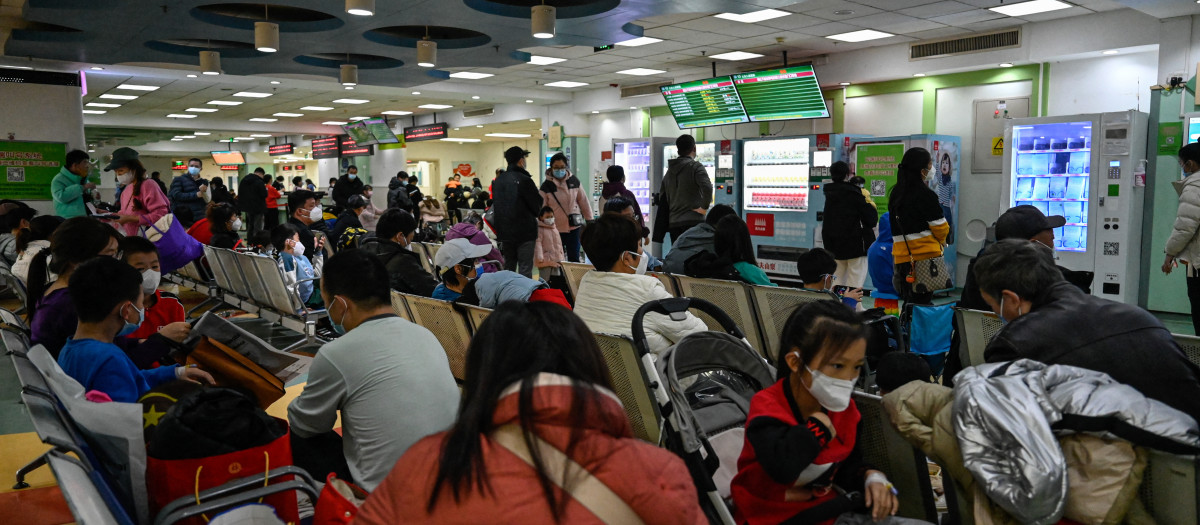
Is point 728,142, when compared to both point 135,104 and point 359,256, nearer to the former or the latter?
point 359,256

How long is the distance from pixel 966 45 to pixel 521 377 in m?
9.64

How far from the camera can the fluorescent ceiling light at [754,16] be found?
8.26 m

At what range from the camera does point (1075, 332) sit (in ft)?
6.64

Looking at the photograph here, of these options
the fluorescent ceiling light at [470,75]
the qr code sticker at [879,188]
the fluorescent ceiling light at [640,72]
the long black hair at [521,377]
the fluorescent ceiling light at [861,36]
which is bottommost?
the long black hair at [521,377]

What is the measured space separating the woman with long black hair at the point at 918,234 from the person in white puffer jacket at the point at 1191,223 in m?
1.89

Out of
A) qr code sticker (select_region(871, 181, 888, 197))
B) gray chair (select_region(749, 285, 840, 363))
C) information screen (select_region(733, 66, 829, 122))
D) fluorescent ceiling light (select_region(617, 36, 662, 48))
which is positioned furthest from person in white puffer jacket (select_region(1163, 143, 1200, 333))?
fluorescent ceiling light (select_region(617, 36, 662, 48))

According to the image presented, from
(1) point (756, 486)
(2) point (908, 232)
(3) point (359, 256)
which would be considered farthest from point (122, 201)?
(1) point (756, 486)

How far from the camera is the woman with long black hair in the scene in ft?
16.6

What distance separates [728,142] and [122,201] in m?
7.21

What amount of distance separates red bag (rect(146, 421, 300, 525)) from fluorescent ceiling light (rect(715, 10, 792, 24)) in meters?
7.28

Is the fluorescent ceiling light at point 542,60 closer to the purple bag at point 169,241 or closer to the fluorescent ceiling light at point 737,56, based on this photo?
the fluorescent ceiling light at point 737,56

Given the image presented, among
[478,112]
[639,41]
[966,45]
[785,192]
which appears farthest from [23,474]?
[478,112]

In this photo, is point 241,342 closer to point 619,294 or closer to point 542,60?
point 619,294

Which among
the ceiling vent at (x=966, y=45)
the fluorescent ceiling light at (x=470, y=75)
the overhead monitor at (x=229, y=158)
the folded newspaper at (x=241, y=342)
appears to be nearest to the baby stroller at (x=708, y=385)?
the folded newspaper at (x=241, y=342)
